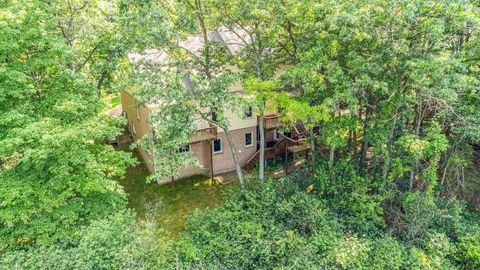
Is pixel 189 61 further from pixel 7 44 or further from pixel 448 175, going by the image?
pixel 448 175

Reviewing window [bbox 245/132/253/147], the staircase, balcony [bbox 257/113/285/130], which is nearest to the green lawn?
the staircase

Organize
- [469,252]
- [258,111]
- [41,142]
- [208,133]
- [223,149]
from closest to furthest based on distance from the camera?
[41,142] → [469,252] → [258,111] → [208,133] → [223,149]

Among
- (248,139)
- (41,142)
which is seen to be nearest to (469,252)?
(248,139)

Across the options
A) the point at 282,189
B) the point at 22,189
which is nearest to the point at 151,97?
the point at 22,189

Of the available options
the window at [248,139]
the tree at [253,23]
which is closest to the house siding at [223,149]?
the window at [248,139]

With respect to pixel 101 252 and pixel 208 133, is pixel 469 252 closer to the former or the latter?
A: pixel 208 133

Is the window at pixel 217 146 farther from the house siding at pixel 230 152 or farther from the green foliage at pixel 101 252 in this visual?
the green foliage at pixel 101 252
